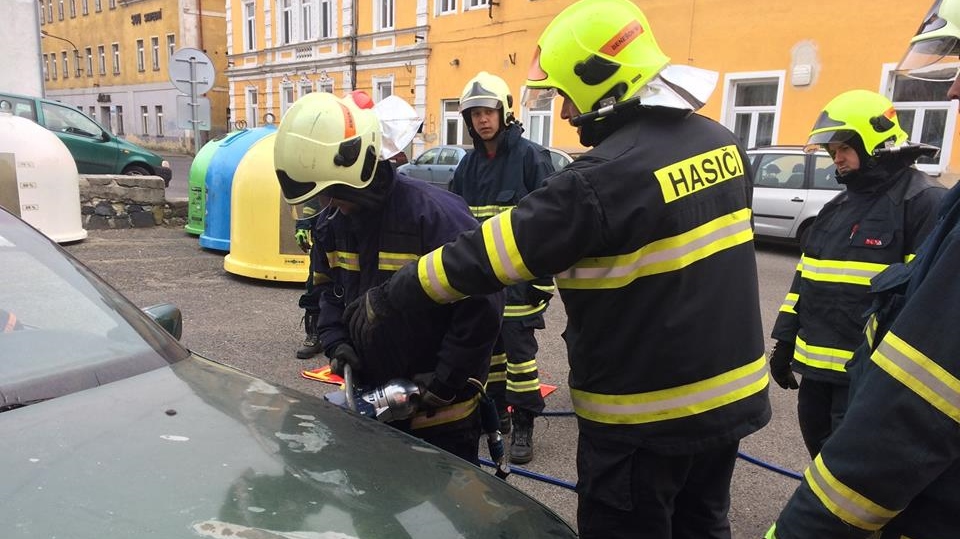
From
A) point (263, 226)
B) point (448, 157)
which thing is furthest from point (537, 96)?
point (448, 157)

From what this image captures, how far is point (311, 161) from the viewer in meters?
2.15

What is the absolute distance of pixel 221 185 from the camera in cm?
806

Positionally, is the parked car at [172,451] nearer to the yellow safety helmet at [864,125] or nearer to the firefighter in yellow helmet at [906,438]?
the firefighter in yellow helmet at [906,438]

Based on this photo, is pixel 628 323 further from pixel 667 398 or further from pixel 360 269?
pixel 360 269

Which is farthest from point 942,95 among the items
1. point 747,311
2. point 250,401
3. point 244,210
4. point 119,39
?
point 119,39

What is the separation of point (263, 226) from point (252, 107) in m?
27.0

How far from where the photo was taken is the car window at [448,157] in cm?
1587

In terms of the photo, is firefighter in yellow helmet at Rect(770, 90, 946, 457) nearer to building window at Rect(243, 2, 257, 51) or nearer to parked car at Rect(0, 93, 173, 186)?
parked car at Rect(0, 93, 173, 186)

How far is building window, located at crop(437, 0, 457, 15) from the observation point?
21.6 m

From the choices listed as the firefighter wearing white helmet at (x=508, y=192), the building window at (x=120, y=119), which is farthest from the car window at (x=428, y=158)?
the building window at (x=120, y=119)

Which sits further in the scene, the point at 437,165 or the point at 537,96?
the point at 437,165

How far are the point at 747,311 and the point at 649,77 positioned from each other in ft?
2.23

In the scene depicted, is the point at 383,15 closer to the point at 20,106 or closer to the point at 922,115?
the point at 20,106

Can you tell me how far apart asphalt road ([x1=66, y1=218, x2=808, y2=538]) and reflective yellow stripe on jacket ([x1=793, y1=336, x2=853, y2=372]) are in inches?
32.8
